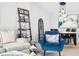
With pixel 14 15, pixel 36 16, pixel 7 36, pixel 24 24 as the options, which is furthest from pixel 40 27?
pixel 7 36

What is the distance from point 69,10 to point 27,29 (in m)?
2.40

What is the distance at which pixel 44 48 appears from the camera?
4.43 m

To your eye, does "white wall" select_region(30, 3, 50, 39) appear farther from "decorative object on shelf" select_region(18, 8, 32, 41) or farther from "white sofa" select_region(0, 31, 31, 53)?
"white sofa" select_region(0, 31, 31, 53)

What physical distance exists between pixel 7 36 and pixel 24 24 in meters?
1.47

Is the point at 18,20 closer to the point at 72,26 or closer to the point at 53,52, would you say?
the point at 53,52

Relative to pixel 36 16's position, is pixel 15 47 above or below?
below

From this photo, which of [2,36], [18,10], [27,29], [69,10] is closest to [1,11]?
[18,10]

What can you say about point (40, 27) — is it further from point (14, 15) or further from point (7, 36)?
point (7, 36)

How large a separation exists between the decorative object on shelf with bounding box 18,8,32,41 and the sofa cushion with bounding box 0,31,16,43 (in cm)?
75

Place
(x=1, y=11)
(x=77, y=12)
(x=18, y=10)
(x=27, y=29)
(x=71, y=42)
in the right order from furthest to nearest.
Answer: (x=77, y=12)
(x=71, y=42)
(x=27, y=29)
(x=18, y=10)
(x=1, y=11)

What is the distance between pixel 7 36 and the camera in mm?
4219

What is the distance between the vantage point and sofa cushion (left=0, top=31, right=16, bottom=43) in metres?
4.12

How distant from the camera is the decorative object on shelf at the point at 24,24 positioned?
17.3 feet

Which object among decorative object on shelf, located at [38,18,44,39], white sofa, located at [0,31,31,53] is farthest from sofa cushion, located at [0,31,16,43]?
decorative object on shelf, located at [38,18,44,39]
